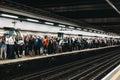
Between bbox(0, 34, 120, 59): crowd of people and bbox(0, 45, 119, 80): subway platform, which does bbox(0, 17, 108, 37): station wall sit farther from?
bbox(0, 45, 119, 80): subway platform

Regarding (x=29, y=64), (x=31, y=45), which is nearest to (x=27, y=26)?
(x=31, y=45)

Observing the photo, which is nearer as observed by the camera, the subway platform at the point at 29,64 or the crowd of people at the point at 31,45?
the subway platform at the point at 29,64

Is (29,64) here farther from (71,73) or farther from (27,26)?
(71,73)

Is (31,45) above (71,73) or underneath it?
above

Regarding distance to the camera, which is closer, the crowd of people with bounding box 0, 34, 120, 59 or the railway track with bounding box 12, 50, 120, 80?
the railway track with bounding box 12, 50, 120, 80

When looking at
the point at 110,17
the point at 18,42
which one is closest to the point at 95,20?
the point at 110,17

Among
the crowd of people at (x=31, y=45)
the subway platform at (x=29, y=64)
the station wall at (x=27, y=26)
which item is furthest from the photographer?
the crowd of people at (x=31, y=45)

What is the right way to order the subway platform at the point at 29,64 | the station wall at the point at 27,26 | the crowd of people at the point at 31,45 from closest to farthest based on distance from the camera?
the subway platform at the point at 29,64 → the station wall at the point at 27,26 → the crowd of people at the point at 31,45

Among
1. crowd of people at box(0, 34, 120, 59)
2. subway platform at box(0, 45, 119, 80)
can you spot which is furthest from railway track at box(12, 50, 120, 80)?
crowd of people at box(0, 34, 120, 59)

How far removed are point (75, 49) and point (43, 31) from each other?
9.51m

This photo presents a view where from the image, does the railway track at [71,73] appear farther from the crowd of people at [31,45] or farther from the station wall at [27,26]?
the station wall at [27,26]

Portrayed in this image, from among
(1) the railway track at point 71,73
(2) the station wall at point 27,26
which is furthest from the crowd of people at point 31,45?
(1) the railway track at point 71,73

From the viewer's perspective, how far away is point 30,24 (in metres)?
17.3

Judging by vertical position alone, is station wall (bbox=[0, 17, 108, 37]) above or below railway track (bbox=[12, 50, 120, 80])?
above
